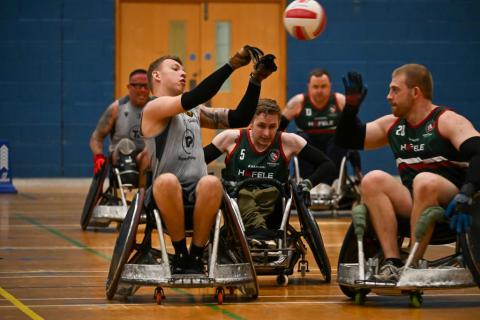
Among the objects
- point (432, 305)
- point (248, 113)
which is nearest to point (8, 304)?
point (248, 113)

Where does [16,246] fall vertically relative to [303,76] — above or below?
below

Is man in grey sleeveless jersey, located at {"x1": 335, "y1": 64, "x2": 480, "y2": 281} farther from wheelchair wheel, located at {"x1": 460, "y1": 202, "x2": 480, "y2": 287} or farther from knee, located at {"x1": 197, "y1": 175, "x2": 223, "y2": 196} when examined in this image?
knee, located at {"x1": 197, "y1": 175, "x2": 223, "y2": 196}

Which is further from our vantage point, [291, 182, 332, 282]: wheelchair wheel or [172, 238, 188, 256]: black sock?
[291, 182, 332, 282]: wheelchair wheel

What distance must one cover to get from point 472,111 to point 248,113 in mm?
11903

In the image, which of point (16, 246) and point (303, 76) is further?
point (303, 76)

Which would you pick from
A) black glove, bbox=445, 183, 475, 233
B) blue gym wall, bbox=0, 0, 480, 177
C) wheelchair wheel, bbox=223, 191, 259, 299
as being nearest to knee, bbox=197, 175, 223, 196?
wheelchair wheel, bbox=223, 191, 259, 299

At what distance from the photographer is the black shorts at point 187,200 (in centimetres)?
627

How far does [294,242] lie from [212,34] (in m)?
10.3

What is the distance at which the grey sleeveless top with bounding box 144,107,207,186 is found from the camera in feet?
20.9

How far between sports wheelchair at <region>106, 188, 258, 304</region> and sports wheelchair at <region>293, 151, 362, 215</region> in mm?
5778

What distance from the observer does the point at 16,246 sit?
939 centimetres

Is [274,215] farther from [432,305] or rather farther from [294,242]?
[432,305]

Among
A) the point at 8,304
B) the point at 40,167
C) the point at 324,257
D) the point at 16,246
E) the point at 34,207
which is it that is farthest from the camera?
the point at 40,167

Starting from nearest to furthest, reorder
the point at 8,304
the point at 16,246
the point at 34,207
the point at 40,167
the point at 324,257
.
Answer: the point at 8,304 < the point at 324,257 < the point at 16,246 < the point at 34,207 < the point at 40,167
